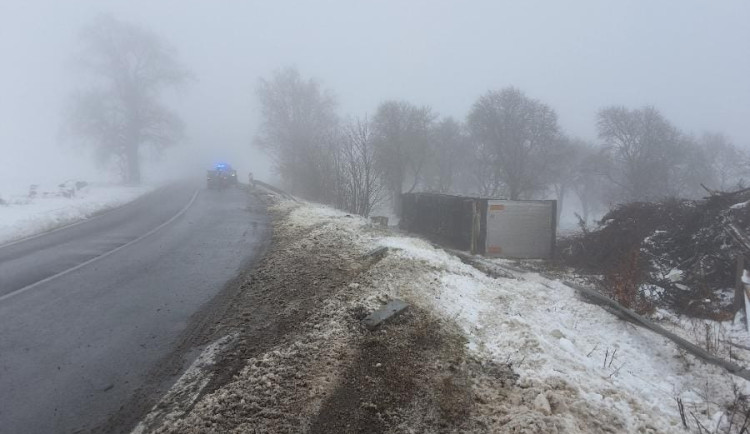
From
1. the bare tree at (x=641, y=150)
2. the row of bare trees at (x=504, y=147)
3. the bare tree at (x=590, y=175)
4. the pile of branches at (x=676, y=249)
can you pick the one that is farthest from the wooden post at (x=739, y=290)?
the bare tree at (x=590, y=175)

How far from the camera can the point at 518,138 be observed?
139 ft

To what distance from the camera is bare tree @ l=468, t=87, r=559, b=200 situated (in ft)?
139

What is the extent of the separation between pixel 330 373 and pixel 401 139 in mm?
41968

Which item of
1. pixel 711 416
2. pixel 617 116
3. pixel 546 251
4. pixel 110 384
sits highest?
pixel 617 116

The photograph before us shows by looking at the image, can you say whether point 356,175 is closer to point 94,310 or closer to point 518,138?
point 94,310

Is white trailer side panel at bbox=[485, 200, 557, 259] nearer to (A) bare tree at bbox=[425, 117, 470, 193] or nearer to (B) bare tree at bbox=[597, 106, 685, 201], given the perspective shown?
(B) bare tree at bbox=[597, 106, 685, 201]

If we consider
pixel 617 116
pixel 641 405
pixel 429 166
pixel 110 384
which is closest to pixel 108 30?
pixel 429 166

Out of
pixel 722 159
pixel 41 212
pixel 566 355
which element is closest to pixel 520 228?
pixel 566 355

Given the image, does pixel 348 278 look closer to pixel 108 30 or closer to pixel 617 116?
pixel 108 30

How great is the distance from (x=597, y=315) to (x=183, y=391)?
24.7 feet

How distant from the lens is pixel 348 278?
7277mm

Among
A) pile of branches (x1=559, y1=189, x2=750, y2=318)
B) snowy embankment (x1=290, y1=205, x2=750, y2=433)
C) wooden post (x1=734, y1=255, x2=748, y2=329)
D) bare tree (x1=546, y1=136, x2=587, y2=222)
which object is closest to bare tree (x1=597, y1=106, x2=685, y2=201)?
bare tree (x1=546, y1=136, x2=587, y2=222)

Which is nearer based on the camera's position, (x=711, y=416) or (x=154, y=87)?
(x=711, y=416)

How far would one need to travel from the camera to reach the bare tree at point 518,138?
4225 centimetres
